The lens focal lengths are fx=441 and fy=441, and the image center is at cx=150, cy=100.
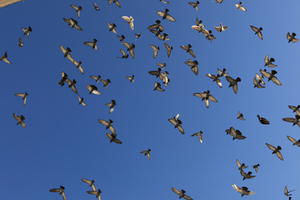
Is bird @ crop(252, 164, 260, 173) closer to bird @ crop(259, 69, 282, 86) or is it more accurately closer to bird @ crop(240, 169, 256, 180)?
bird @ crop(240, 169, 256, 180)

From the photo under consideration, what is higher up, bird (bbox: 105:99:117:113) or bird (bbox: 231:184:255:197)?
bird (bbox: 105:99:117:113)

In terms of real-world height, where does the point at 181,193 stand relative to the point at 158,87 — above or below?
below

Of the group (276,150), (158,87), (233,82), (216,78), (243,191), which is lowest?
(243,191)

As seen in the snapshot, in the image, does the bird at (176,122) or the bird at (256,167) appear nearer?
the bird at (256,167)

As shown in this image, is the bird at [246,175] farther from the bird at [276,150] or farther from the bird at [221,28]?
the bird at [221,28]

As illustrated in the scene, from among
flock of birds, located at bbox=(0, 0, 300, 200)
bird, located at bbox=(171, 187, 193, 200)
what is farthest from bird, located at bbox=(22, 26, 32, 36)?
bird, located at bbox=(171, 187, 193, 200)

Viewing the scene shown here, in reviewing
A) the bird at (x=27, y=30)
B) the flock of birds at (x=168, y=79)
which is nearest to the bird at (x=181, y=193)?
the flock of birds at (x=168, y=79)

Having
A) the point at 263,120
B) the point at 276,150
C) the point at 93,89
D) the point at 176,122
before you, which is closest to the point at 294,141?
the point at 276,150

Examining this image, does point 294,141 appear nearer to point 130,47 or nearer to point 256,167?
point 256,167

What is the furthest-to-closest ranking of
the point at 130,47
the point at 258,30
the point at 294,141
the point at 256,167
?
the point at 258,30
the point at 130,47
the point at 256,167
the point at 294,141

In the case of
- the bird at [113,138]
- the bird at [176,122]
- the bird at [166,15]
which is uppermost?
the bird at [166,15]

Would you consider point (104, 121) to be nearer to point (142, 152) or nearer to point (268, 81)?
point (142, 152)

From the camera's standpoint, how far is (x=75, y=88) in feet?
86.6

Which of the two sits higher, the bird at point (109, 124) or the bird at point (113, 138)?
the bird at point (109, 124)
